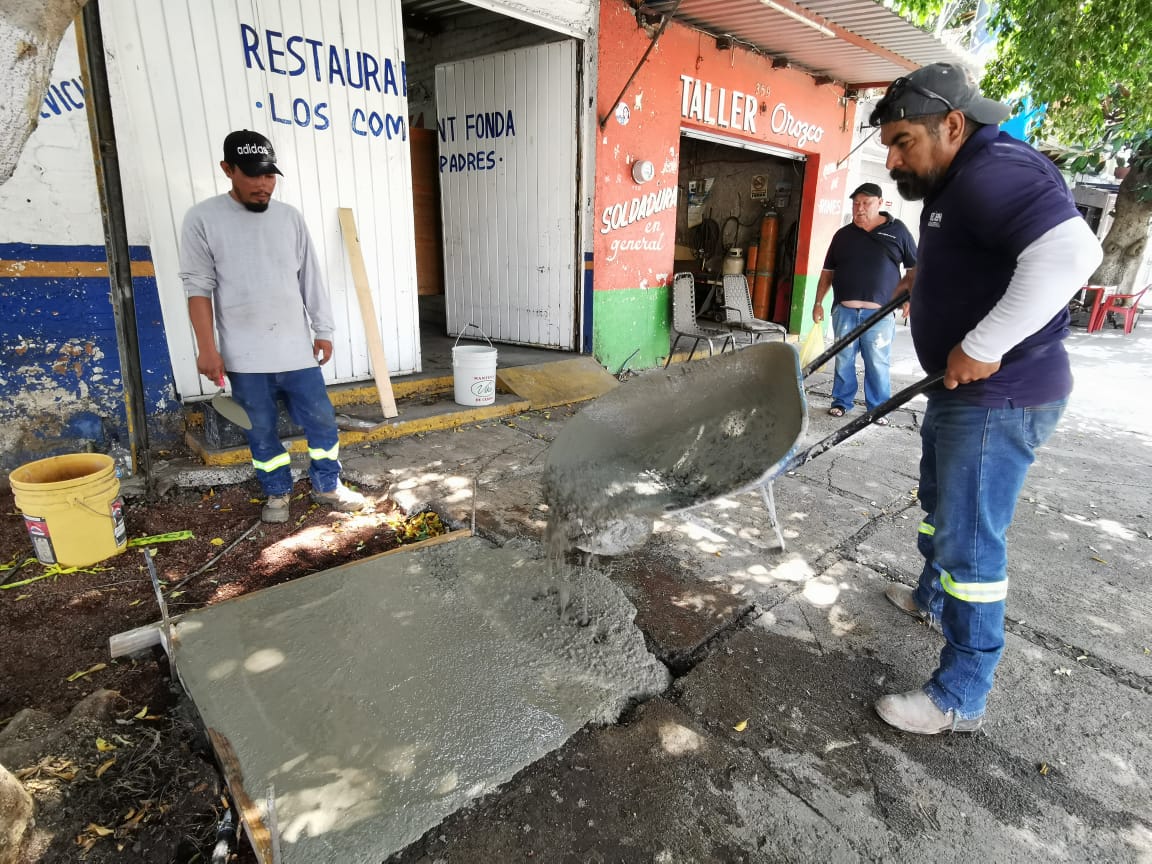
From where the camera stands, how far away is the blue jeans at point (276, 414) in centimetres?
314

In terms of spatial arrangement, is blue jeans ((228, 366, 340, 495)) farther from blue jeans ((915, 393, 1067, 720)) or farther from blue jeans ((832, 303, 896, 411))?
blue jeans ((832, 303, 896, 411))


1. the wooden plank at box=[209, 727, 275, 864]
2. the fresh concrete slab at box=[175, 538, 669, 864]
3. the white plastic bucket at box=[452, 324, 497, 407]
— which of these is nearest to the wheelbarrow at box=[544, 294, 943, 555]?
the fresh concrete slab at box=[175, 538, 669, 864]

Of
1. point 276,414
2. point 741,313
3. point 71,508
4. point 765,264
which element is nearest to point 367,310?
point 276,414

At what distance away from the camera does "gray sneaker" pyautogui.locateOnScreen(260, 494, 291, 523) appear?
325cm

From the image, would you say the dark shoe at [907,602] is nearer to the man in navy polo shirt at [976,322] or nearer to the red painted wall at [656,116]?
the man in navy polo shirt at [976,322]

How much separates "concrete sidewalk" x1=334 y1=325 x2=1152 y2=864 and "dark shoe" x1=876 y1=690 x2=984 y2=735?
1.4 inches

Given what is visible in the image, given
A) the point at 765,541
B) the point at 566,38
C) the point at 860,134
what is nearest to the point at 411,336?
the point at 566,38

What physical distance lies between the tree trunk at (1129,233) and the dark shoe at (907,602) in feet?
41.5

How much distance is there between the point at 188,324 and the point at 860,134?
8908mm

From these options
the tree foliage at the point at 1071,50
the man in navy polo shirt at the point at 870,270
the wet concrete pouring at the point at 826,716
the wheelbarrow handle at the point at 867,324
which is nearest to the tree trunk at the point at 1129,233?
the tree foliage at the point at 1071,50

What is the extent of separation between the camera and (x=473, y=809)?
1.67 meters

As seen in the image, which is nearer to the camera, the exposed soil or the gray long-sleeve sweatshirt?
the exposed soil

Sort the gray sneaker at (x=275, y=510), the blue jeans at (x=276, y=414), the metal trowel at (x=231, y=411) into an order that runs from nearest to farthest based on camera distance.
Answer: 1. the blue jeans at (x=276, y=414)
2. the gray sneaker at (x=275, y=510)
3. the metal trowel at (x=231, y=411)

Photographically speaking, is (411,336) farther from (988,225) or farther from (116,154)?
(988,225)
